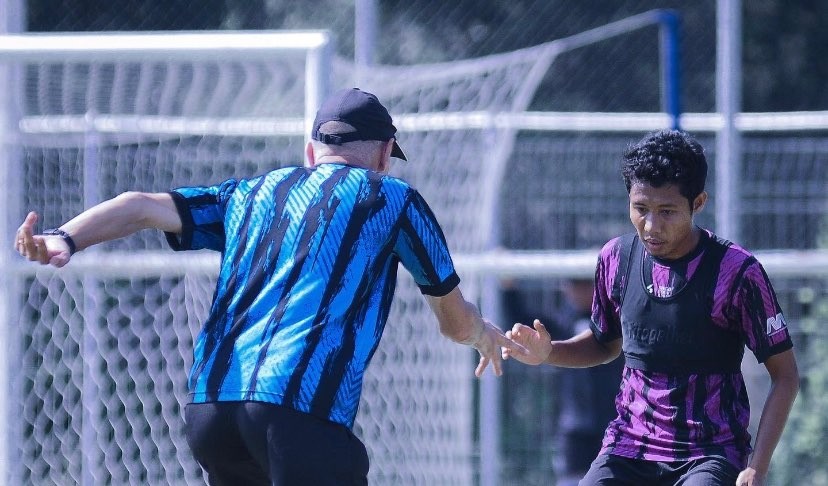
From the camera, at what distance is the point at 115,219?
3744 mm

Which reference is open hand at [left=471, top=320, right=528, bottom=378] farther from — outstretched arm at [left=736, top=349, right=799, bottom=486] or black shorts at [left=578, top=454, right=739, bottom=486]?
outstretched arm at [left=736, top=349, right=799, bottom=486]

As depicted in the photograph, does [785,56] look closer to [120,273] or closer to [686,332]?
[120,273]

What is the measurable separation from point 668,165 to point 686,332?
48 cm

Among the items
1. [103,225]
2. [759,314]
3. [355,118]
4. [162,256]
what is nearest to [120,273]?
[162,256]

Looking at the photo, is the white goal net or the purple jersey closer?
the purple jersey

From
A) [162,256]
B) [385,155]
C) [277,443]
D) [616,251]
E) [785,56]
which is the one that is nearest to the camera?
[277,443]

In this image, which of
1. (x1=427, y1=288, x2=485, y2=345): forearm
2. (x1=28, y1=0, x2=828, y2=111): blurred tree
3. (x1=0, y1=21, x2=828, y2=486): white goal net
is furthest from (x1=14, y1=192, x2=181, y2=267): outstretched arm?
(x1=28, y1=0, x2=828, y2=111): blurred tree

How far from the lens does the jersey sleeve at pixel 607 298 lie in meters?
4.29

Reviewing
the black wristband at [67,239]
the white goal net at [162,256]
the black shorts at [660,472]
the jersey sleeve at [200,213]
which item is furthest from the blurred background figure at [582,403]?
the black wristband at [67,239]

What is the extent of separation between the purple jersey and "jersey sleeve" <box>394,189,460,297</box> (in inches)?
27.6

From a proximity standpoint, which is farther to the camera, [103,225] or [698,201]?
[698,201]

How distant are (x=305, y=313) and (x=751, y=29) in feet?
34.6

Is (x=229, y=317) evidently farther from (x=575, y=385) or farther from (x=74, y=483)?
(x=575, y=385)

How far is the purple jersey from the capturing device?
13.0 feet
